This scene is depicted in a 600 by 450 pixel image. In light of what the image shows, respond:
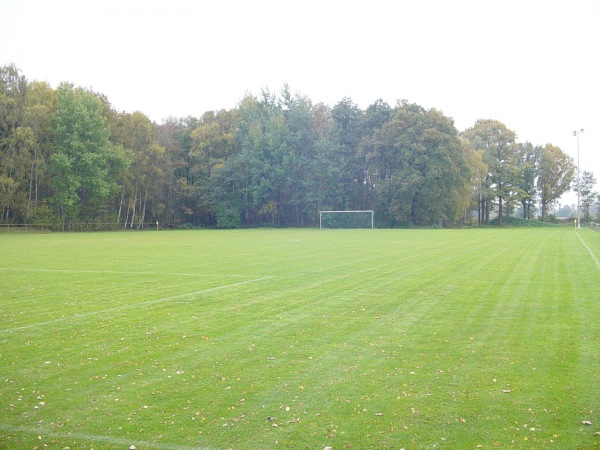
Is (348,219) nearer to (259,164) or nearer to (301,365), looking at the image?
(259,164)

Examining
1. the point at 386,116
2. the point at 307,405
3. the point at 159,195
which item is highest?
the point at 386,116

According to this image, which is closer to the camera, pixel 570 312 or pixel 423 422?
pixel 423 422

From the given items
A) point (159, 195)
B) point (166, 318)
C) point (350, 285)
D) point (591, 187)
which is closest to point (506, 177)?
point (591, 187)

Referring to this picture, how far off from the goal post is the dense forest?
2764 millimetres

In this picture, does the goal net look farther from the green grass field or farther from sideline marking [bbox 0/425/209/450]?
sideline marking [bbox 0/425/209/450]

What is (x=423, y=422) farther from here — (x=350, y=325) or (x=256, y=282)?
(x=256, y=282)

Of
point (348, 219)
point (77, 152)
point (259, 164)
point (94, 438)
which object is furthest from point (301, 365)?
point (259, 164)

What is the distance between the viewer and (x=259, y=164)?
74812 mm

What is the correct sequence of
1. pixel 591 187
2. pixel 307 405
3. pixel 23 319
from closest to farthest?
pixel 307 405 → pixel 23 319 → pixel 591 187

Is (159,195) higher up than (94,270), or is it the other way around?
(159,195)

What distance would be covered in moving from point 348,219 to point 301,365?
65376 mm

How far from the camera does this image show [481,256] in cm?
2256

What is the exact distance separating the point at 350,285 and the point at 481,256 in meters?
10.8

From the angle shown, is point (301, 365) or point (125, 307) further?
point (125, 307)
